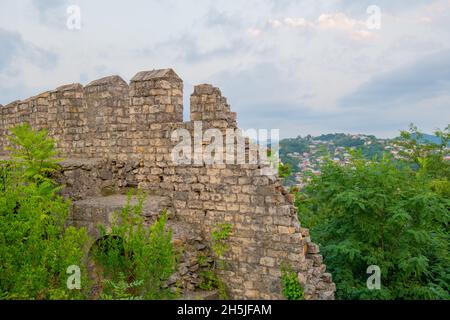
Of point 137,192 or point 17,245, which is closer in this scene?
point 17,245

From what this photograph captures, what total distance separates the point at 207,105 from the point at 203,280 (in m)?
2.91

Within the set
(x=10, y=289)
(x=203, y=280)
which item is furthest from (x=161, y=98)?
(x=10, y=289)

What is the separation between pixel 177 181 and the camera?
26.0 ft

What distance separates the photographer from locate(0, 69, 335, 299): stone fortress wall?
699cm

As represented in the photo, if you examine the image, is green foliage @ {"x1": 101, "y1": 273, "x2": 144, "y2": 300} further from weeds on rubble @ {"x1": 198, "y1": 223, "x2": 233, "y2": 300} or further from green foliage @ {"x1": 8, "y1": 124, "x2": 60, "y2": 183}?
green foliage @ {"x1": 8, "y1": 124, "x2": 60, "y2": 183}

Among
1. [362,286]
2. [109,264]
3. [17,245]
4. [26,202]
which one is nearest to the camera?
[17,245]

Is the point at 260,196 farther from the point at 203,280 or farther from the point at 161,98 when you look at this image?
the point at 161,98

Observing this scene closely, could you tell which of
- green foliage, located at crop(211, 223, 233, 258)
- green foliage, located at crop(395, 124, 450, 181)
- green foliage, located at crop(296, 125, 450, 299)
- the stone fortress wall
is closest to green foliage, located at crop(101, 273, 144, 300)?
the stone fortress wall

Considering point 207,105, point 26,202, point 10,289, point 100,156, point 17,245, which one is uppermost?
point 207,105

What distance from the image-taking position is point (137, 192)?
8242mm

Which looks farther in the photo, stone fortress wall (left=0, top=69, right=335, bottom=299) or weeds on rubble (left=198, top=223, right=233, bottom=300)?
weeds on rubble (left=198, top=223, right=233, bottom=300)

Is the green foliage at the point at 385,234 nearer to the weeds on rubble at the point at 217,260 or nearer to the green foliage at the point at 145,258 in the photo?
the weeds on rubble at the point at 217,260

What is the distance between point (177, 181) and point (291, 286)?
2670 millimetres

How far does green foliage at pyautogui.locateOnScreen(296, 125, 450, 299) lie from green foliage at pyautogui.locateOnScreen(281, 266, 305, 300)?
1.48 m
